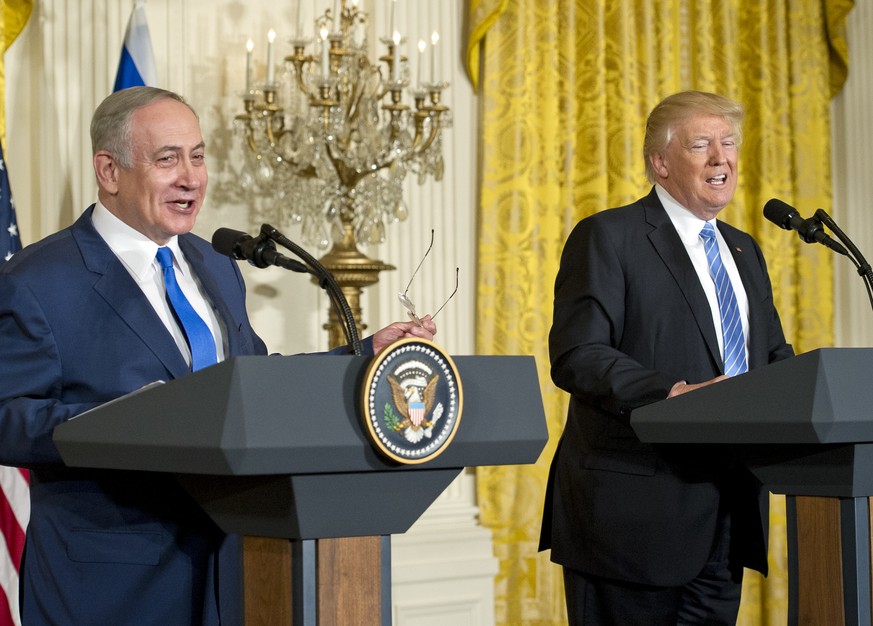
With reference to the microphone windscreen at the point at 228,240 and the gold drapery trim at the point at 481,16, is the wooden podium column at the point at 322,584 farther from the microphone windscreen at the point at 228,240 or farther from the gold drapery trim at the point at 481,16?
the gold drapery trim at the point at 481,16

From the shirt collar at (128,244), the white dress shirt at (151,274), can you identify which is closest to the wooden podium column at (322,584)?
the white dress shirt at (151,274)

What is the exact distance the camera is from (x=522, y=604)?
5098 mm

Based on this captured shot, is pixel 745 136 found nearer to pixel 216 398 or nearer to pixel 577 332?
pixel 577 332

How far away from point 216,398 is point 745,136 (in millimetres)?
4731

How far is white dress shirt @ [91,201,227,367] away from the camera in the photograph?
2207 millimetres

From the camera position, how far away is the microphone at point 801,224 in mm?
2766

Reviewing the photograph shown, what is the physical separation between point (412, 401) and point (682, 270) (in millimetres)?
1507

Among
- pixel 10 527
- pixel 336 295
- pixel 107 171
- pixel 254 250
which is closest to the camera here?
pixel 336 295

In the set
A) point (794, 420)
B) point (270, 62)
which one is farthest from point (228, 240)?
point (270, 62)

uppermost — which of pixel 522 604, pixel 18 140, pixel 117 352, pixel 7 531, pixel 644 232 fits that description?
pixel 18 140

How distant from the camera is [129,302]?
2141 millimetres

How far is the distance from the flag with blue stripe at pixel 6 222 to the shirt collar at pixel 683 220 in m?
2.00

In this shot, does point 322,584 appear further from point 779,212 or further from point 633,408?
point 779,212

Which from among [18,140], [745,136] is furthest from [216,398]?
[745,136]
